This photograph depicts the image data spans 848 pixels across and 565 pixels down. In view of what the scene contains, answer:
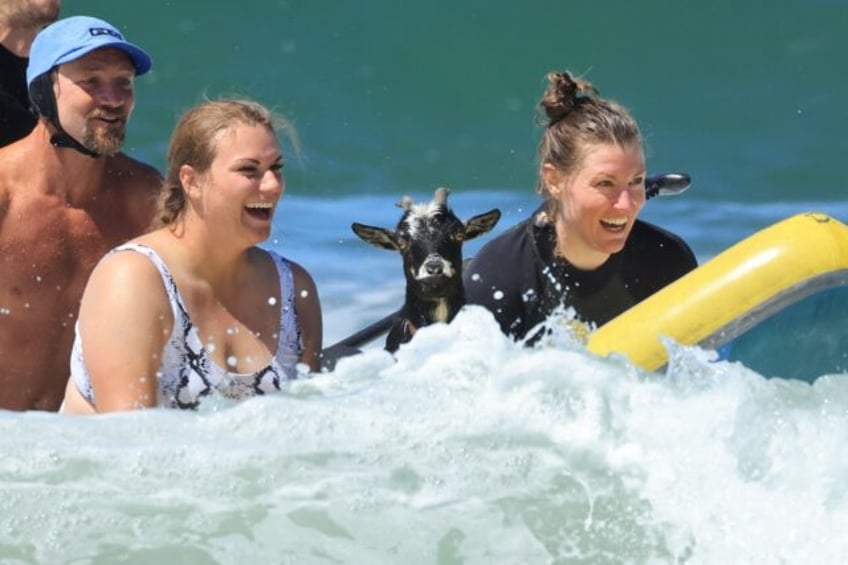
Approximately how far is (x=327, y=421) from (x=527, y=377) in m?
0.44

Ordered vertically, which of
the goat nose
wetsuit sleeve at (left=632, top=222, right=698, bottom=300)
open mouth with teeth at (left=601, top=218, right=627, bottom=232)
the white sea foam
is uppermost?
open mouth with teeth at (left=601, top=218, right=627, bottom=232)

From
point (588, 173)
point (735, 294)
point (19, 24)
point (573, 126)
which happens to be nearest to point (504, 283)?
point (588, 173)

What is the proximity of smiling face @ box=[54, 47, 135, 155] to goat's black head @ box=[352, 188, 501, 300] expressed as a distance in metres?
0.68

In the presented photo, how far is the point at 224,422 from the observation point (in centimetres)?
386

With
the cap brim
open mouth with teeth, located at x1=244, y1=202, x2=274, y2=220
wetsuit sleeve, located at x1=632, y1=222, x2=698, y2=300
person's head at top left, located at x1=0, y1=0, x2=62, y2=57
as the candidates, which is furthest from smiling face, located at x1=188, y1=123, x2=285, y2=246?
person's head at top left, located at x1=0, y1=0, x2=62, y2=57

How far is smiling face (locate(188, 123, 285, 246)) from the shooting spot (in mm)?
4109

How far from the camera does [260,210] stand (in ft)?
13.6

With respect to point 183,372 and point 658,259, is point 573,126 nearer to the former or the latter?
point 658,259

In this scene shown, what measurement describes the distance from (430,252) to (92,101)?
2.99ft

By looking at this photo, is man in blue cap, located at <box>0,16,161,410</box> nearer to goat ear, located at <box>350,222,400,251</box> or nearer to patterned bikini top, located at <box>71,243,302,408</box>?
patterned bikini top, located at <box>71,243,302,408</box>

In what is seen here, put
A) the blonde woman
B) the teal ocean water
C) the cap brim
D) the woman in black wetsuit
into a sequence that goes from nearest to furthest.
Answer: the teal ocean water
the blonde woman
the cap brim
the woman in black wetsuit

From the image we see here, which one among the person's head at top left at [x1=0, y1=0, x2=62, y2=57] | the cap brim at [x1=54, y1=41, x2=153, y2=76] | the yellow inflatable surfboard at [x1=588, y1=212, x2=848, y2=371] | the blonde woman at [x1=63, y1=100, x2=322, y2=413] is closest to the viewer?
the blonde woman at [x1=63, y1=100, x2=322, y2=413]

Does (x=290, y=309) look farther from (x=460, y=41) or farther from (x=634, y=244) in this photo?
(x=460, y=41)

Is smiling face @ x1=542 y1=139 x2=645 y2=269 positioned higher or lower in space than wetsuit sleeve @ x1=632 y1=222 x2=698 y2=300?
higher
